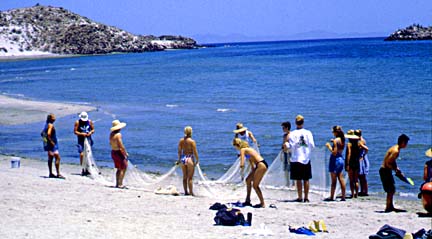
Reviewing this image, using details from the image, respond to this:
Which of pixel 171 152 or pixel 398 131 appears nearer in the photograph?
pixel 171 152

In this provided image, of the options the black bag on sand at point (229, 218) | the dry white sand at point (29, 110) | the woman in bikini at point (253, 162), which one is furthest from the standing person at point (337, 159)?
the dry white sand at point (29, 110)

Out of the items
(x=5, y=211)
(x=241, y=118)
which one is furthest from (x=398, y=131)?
(x=5, y=211)

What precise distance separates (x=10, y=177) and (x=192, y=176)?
14.5 ft

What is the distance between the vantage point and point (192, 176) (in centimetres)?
1388

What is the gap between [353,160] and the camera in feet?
45.6

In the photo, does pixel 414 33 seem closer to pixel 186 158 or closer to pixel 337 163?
pixel 337 163

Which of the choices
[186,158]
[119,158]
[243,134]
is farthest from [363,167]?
[119,158]

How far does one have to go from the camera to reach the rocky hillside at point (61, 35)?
156 m

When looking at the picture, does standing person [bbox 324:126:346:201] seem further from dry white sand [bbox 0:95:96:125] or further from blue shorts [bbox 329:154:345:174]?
dry white sand [bbox 0:95:96:125]

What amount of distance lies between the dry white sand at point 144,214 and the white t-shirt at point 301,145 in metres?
0.93

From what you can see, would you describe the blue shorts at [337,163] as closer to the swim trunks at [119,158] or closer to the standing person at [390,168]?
the standing person at [390,168]

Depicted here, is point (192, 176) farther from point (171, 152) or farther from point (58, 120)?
point (58, 120)

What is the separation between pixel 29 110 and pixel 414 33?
458 ft

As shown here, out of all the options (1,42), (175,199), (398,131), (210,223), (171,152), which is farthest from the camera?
(1,42)
